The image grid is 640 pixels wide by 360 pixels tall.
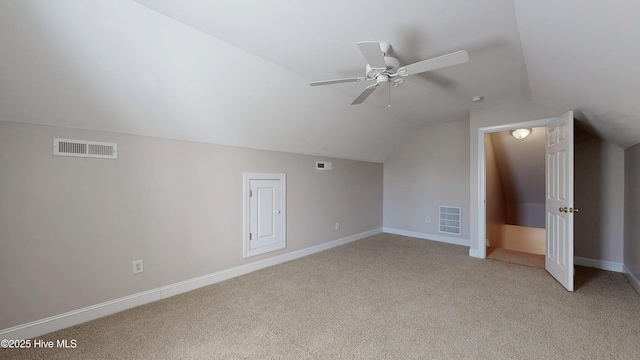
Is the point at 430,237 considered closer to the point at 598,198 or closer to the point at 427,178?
the point at 427,178

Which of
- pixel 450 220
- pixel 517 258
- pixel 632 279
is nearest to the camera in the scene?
pixel 632 279

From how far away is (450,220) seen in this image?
5148mm

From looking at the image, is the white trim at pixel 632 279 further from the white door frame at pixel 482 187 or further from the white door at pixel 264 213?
the white door at pixel 264 213

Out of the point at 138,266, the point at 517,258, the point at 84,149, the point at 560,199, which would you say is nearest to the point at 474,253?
the point at 517,258

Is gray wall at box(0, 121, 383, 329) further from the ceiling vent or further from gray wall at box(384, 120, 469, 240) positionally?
gray wall at box(384, 120, 469, 240)

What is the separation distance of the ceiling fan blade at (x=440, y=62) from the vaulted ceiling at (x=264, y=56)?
301 millimetres

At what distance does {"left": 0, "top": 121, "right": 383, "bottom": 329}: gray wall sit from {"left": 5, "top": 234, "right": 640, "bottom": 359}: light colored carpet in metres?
0.31

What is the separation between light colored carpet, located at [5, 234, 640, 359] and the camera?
188 centimetres

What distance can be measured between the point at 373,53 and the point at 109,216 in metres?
2.65

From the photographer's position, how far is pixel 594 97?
7.98ft

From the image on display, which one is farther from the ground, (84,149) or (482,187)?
(84,149)

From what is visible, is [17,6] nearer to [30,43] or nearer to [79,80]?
[30,43]

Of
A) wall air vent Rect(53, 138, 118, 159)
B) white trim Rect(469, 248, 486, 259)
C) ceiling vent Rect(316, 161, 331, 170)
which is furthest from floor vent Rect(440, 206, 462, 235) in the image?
wall air vent Rect(53, 138, 118, 159)

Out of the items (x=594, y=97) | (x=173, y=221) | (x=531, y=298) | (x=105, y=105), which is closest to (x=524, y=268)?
(x=531, y=298)
